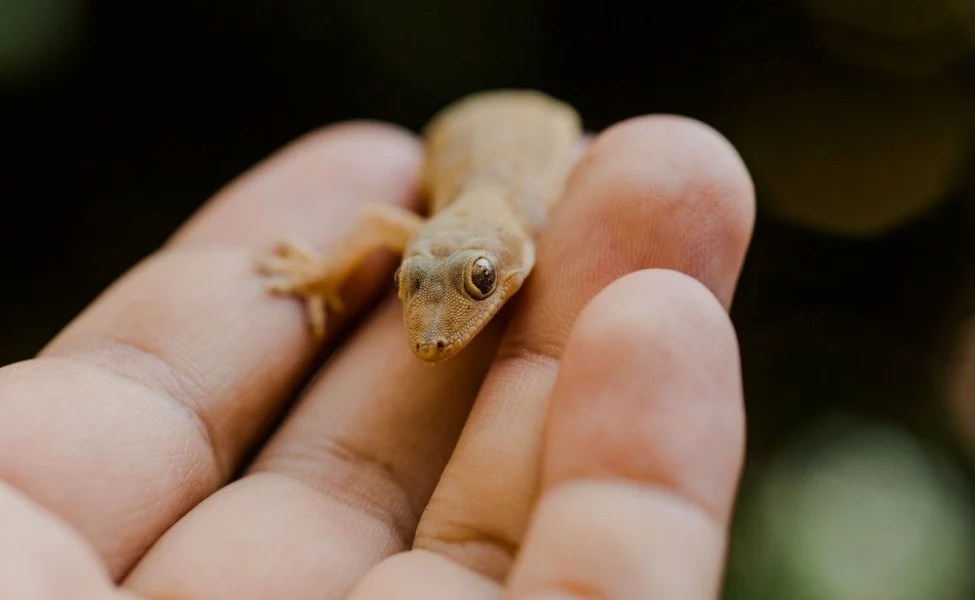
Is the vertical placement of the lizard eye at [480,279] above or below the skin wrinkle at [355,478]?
above

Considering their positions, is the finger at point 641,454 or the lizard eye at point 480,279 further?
the lizard eye at point 480,279

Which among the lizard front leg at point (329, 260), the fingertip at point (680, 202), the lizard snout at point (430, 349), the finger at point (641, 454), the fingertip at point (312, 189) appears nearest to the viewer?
the finger at point (641, 454)

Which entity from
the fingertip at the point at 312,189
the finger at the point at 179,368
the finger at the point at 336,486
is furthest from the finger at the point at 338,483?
the fingertip at the point at 312,189

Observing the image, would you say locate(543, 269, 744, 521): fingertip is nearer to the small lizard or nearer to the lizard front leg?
the small lizard

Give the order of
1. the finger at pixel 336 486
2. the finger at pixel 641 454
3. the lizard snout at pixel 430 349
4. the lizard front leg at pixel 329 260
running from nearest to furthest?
the finger at pixel 641 454 → the finger at pixel 336 486 → the lizard snout at pixel 430 349 → the lizard front leg at pixel 329 260

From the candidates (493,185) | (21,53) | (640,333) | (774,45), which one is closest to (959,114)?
(774,45)

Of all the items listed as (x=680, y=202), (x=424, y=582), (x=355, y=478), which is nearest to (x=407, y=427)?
(x=355, y=478)

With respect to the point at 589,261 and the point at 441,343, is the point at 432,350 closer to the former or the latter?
the point at 441,343

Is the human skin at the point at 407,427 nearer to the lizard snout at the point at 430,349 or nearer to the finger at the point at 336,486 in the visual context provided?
the finger at the point at 336,486

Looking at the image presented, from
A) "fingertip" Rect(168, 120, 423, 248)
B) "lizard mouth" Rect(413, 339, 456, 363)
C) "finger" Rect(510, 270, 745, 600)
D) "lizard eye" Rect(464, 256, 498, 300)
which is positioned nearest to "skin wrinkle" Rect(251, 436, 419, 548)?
"lizard mouth" Rect(413, 339, 456, 363)
